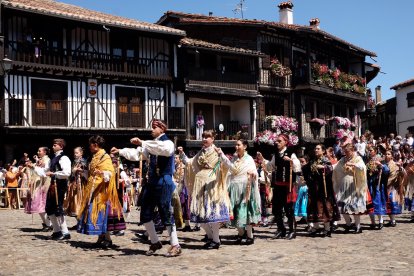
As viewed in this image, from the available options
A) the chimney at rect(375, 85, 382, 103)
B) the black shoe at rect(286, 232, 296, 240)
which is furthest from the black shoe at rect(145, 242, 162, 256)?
the chimney at rect(375, 85, 382, 103)

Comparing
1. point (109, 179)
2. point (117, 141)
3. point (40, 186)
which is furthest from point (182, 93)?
point (109, 179)

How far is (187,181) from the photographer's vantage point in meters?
10.1

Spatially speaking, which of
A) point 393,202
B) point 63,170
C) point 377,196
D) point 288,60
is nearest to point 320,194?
point 377,196

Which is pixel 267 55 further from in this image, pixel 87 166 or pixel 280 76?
pixel 87 166

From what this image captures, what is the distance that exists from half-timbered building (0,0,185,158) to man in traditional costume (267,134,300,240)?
1434cm

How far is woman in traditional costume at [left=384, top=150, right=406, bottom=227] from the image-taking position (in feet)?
44.3

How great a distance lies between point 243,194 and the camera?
1023 cm

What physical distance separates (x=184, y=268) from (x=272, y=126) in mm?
24194

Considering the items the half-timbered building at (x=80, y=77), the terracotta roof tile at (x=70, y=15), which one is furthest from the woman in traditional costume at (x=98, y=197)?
the terracotta roof tile at (x=70, y=15)

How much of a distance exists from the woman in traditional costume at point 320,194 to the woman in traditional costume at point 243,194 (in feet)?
5.82

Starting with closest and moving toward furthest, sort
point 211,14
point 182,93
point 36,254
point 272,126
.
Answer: point 36,254, point 182,93, point 272,126, point 211,14

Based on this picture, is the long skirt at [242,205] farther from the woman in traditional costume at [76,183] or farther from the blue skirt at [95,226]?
the woman in traditional costume at [76,183]

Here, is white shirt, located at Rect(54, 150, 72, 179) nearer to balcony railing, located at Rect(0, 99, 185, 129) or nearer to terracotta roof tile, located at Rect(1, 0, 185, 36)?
balcony railing, located at Rect(0, 99, 185, 129)

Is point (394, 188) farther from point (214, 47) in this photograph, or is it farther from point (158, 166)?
point (214, 47)
